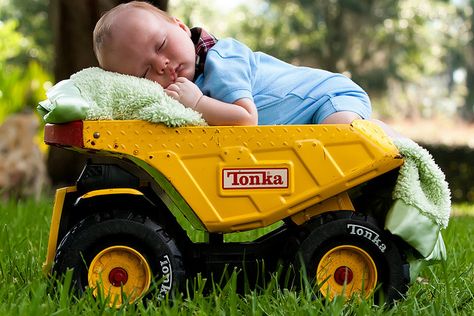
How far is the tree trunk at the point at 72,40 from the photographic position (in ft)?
24.8

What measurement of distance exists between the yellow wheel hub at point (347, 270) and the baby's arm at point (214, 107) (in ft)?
1.71

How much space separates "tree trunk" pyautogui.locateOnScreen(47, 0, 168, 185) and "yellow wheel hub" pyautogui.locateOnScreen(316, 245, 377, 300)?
16.9 ft

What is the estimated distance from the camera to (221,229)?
2.55 m

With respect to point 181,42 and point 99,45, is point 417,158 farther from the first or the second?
point 99,45

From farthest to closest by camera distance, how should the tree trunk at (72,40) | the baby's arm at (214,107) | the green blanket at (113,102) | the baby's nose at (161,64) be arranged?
the tree trunk at (72,40)
the baby's nose at (161,64)
the baby's arm at (214,107)
the green blanket at (113,102)

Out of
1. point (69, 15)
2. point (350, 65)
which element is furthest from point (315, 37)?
point (69, 15)

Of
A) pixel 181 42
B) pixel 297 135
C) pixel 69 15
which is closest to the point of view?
pixel 297 135

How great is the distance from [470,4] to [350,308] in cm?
3484

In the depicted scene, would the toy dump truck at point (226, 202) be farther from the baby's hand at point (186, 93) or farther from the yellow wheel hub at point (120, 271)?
the baby's hand at point (186, 93)

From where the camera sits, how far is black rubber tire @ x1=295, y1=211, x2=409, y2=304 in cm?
254

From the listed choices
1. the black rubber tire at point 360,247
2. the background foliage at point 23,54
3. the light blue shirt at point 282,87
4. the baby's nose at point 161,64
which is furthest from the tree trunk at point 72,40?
the black rubber tire at point 360,247

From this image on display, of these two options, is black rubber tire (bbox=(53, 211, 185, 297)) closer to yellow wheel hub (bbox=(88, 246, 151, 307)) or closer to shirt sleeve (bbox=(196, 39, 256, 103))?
yellow wheel hub (bbox=(88, 246, 151, 307))

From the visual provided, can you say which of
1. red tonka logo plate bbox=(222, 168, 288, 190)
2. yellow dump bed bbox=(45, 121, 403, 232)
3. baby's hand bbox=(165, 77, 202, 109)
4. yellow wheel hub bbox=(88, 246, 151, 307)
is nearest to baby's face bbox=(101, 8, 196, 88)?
baby's hand bbox=(165, 77, 202, 109)

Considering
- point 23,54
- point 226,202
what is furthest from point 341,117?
point 23,54
